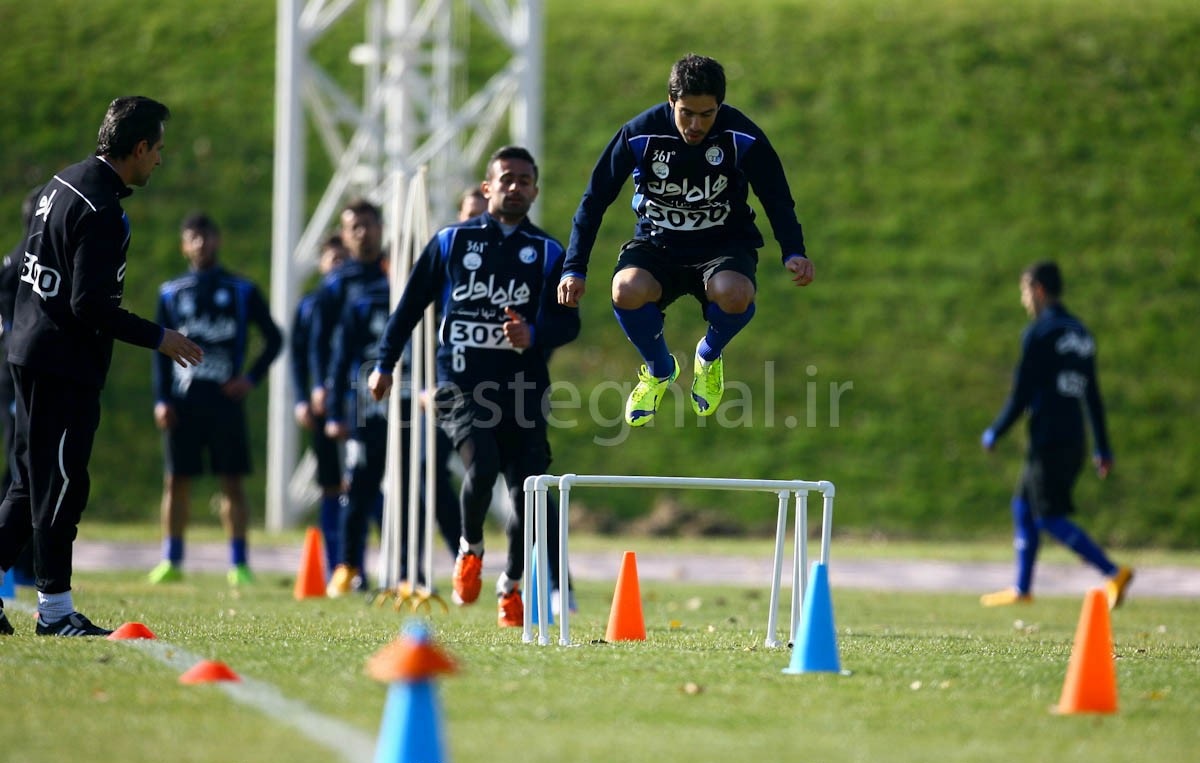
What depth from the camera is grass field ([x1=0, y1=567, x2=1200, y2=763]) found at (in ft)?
14.5

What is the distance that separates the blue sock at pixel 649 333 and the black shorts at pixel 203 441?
16.6ft

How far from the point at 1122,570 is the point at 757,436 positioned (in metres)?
8.75

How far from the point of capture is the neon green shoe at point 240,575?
38.1 ft

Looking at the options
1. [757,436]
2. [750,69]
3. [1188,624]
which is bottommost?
[1188,624]

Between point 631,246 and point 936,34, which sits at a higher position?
point 936,34

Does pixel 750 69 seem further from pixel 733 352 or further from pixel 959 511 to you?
pixel 959 511

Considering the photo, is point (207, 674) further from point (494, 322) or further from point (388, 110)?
point (388, 110)

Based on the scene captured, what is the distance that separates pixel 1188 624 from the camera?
981 centimetres

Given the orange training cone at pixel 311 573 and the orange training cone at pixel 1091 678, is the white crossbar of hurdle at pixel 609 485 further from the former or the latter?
the orange training cone at pixel 311 573

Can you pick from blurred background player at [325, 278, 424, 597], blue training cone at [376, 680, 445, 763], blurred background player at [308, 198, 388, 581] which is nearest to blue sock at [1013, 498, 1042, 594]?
blurred background player at [325, 278, 424, 597]

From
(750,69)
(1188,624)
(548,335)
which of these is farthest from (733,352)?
(548,335)

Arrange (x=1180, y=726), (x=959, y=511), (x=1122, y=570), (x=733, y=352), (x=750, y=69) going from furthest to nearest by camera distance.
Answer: (x=750, y=69) < (x=733, y=352) < (x=959, y=511) < (x=1122, y=570) < (x=1180, y=726)

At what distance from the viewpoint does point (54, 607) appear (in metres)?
6.93

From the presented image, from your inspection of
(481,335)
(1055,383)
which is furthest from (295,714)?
(1055,383)
